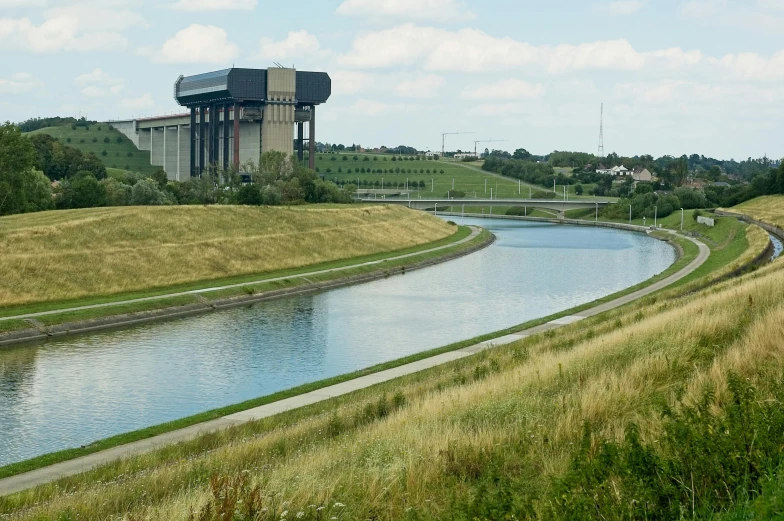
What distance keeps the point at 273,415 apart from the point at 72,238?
125 feet

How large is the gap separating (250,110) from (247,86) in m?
4.73

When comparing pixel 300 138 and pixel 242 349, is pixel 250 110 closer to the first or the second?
pixel 300 138

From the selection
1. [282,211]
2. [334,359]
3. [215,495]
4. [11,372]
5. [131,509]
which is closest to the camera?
[215,495]

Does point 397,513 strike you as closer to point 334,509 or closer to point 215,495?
point 334,509

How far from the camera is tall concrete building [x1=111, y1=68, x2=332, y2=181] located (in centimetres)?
16312

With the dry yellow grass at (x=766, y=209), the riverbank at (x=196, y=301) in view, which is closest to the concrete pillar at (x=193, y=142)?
the dry yellow grass at (x=766, y=209)

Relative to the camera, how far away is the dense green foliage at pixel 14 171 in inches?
2987

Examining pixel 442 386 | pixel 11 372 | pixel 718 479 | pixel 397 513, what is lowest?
pixel 11 372

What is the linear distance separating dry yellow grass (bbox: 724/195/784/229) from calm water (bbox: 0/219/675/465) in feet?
105

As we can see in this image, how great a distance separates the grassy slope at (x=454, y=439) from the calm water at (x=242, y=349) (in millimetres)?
8629

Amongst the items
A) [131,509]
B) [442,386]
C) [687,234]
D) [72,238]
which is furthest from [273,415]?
[687,234]

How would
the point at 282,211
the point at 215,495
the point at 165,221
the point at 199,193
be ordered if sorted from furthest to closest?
the point at 199,193
the point at 282,211
the point at 165,221
the point at 215,495

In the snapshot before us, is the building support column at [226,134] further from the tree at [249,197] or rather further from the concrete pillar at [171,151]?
the tree at [249,197]

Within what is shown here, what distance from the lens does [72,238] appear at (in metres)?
57.9
